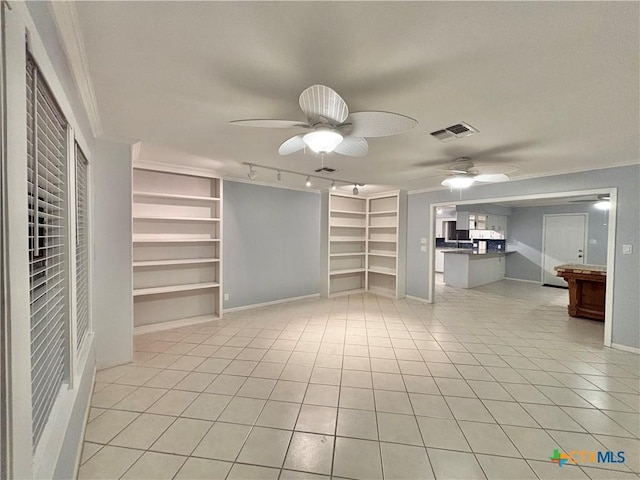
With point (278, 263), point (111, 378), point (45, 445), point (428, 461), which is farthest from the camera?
point (278, 263)

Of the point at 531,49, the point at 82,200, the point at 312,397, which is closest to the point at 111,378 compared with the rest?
the point at 82,200

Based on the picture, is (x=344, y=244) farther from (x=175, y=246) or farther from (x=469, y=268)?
(x=175, y=246)

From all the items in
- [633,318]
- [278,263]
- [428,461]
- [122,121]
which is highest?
[122,121]

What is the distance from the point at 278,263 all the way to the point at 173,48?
4204mm

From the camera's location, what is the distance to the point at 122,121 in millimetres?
2404

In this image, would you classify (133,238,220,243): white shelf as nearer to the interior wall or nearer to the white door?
the interior wall

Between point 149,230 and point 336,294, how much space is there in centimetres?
A: 387

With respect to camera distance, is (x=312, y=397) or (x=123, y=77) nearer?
(x=123, y=77)

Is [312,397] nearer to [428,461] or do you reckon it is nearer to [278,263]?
[428,461]

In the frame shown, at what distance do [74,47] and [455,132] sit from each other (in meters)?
2.75

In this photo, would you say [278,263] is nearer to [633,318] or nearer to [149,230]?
[149,230]

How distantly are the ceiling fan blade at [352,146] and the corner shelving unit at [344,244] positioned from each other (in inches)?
139

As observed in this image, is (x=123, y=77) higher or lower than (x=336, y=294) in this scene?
higher

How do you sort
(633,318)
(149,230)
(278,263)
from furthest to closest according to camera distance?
(278,263) < (149,230) < (633,318)
